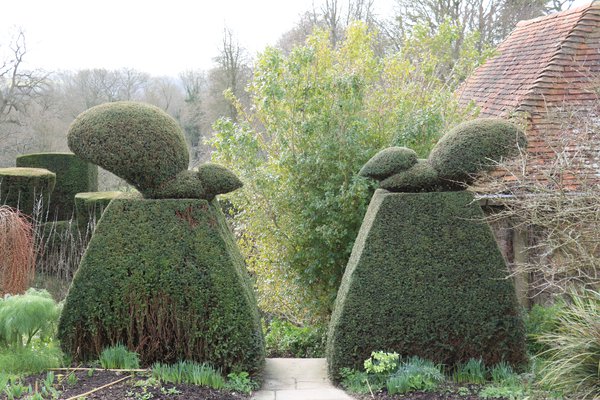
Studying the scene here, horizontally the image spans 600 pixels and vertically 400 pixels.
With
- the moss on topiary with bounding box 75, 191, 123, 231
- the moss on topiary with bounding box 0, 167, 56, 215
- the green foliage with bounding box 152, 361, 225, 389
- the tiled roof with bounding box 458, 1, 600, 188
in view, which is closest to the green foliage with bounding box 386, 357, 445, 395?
the green foliage with bounding box 152, 361, 225, 389

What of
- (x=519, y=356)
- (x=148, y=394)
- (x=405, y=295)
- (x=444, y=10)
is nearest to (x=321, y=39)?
(x=405, y=295)

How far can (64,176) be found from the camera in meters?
17.2

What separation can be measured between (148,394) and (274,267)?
399 centimetres

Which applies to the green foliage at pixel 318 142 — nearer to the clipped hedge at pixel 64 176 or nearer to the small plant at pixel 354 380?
the small plant at pixel 354 380

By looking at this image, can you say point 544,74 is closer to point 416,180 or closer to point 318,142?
point 318,142

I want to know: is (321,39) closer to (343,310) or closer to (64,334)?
(343,310)

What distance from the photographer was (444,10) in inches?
837

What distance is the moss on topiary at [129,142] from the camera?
579 centimetres

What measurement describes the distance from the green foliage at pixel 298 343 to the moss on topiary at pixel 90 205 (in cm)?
658

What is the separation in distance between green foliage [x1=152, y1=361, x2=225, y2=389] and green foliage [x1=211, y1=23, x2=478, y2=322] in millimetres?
2799

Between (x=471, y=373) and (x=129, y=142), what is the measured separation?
404 cm

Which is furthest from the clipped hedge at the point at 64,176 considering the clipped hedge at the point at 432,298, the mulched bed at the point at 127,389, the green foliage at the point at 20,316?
the clipped hedge at the point at 432,298

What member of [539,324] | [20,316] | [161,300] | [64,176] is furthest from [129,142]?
[64,176]

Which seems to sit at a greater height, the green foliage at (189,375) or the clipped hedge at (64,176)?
the clipped hedge at (64,176)
